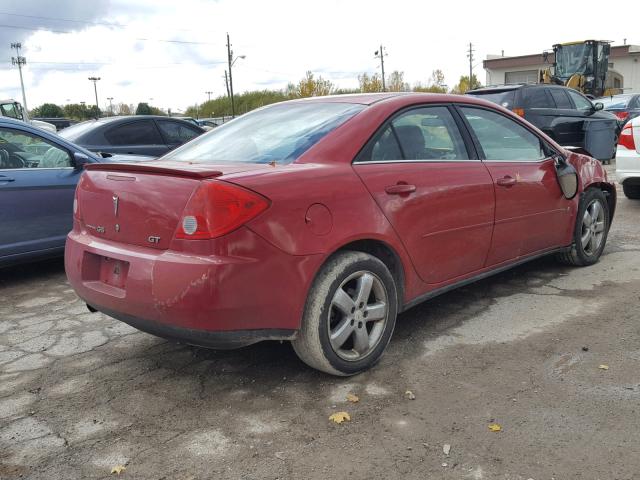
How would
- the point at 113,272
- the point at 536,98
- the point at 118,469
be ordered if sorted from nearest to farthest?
the point at 118,469, the point at 113,272, the point at 536,98

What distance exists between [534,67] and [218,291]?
57.3 metres

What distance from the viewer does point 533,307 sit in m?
4.39

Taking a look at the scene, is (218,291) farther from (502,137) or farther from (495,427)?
(502,137)

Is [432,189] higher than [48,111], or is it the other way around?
[48,111]

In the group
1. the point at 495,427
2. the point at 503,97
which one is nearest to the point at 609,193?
the point at 495,427

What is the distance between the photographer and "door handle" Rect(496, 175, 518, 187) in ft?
13.8

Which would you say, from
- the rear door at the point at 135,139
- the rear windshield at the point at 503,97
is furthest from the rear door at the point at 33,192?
the rear windshield at the point at 503,97

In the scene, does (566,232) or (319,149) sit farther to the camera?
(566,232)

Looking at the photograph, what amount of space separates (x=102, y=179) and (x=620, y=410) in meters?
2.84

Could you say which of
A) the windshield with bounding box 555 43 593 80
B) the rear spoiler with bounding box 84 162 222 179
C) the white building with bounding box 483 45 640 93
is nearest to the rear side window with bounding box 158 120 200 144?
the rear spoiler with bounding box 84 162 222 179

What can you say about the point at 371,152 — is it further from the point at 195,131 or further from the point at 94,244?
the point at 195,131

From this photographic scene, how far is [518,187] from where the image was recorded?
4.35 m

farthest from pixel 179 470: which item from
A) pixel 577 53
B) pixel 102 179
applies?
pixel 577 53

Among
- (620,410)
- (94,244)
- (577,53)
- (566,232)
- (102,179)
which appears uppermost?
(577,53)
